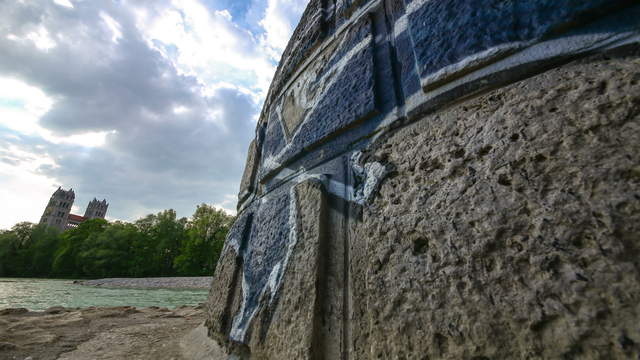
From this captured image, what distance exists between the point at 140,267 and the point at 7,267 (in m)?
12.8

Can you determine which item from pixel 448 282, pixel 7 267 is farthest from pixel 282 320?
pixel 7 267

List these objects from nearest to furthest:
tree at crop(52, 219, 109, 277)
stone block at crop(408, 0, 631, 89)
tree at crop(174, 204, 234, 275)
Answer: stone block at crop(408, 0, 631, 89) < tree at crop(174, 204, 234, 275) < tree at crop(52, 219, 109, 277)

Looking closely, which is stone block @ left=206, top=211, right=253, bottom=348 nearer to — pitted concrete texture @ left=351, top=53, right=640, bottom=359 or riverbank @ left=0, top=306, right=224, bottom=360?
riverbank @ left=0, top=306, right=224, bottom=360

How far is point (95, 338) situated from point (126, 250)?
89.0 ft

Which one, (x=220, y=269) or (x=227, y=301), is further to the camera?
(x=220, y=269)

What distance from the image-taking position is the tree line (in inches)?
781

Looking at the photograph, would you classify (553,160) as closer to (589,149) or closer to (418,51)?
(589,149)

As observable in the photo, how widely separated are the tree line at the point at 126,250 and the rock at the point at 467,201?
20.5m

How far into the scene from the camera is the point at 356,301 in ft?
1.72

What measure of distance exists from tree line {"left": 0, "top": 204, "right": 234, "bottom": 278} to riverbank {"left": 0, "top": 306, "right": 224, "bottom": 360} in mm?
19108

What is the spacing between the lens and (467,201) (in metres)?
0.43

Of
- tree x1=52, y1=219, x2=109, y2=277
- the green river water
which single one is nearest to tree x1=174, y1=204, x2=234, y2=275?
Result: tree x1=52, y1=219, x2=109, y2=277

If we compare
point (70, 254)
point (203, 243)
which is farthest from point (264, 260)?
point (70, 254)

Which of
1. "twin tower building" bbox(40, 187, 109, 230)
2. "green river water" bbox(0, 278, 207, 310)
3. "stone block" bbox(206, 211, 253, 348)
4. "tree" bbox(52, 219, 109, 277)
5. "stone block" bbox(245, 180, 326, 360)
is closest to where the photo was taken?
"stone block" bbox(245, 180, 326, 360)
